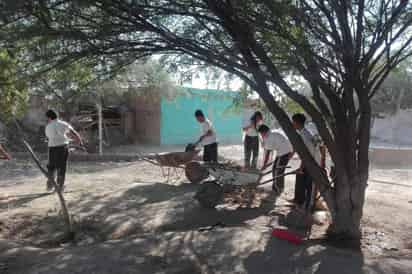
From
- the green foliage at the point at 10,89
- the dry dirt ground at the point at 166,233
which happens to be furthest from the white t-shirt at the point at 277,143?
the green foliage at the point at 10,89

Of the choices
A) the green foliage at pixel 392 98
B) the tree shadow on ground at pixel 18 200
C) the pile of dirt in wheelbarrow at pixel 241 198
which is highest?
the green foliage at pixel 392 98

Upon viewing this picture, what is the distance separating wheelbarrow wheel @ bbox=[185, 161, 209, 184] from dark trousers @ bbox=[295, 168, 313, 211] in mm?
2295

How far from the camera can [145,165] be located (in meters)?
12.2

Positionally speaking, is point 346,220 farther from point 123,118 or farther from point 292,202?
point 123,118

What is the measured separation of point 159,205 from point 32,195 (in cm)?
264

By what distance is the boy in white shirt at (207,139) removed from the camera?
340 inches

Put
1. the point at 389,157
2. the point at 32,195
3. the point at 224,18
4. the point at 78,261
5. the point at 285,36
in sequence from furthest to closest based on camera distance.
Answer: the point at 389,157 < the point at 32,195 < the point at 224,18 < the point at 285,36 < the point at 78,261

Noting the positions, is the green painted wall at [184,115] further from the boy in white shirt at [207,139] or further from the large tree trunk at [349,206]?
the large tree trunk at [349,206]

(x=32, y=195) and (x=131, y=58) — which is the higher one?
(x=131, y=58)

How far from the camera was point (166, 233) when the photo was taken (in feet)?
16.3

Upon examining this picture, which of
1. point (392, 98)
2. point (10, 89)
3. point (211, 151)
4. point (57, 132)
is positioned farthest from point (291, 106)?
point (392, 98)

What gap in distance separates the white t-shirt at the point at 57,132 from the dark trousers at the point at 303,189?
450 centimetres

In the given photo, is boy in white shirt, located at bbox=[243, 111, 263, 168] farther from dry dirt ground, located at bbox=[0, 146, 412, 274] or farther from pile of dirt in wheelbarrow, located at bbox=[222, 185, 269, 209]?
pile of dirt in wheelbarrow, located at bbox=[222, 185, 269, 209]

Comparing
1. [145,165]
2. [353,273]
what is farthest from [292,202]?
[145,165]
